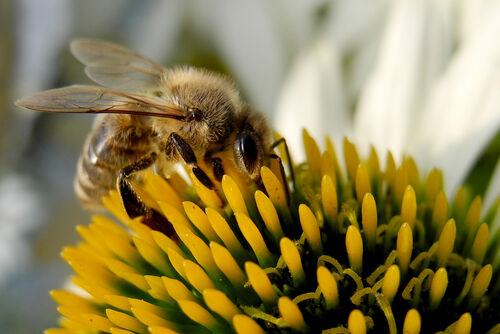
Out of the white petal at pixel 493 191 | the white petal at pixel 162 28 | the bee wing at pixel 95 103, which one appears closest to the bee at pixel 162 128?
the bee wing at pixel 95 103

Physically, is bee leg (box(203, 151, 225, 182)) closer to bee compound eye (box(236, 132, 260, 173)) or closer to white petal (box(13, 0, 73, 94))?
bee compound eye (box(236, 132, 260, 173))

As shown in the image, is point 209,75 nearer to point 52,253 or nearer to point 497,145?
point 497,145

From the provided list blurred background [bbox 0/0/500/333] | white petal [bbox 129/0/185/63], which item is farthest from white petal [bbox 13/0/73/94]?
white petal [bbox 129/0/185/63]

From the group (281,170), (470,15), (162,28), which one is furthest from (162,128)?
(162,28)

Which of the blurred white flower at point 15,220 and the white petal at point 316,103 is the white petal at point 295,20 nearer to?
the white petal at point 316,103

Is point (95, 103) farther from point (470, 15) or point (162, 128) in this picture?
point (470, 15)

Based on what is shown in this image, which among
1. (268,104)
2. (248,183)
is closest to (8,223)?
(268,104)
